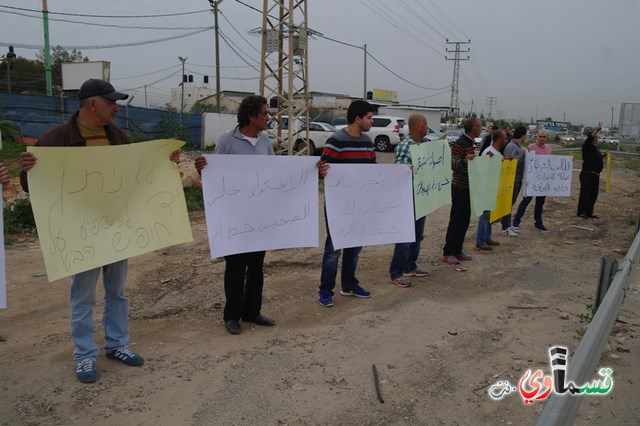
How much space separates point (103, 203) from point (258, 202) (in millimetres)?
1247

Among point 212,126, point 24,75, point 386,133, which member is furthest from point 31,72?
point 386,133

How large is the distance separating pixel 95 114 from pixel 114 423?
188 centimetres

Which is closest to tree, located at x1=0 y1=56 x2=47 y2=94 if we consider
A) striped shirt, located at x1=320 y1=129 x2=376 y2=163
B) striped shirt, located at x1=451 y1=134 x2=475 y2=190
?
striped shirt, located at x1=451 y1=134 x2=475 y2=190

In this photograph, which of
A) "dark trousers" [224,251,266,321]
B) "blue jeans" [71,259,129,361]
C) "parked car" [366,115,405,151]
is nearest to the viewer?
"blue jeans" [71,259,129,361]

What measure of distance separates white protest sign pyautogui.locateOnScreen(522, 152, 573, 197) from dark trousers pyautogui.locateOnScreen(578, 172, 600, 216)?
996 millimetres

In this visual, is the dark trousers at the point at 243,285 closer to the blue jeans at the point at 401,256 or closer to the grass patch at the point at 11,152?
the blue jeans at the point at 401,256

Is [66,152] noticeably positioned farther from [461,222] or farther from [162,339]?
[461,222]

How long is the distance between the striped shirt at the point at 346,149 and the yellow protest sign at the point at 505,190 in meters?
3.21

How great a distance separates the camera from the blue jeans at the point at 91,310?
11.0ft

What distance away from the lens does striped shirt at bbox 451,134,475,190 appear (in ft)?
20.9

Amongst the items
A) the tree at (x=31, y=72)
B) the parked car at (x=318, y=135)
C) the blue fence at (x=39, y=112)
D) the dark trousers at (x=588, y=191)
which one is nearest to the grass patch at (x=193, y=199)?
the dark trousers at (x=588, y=191)

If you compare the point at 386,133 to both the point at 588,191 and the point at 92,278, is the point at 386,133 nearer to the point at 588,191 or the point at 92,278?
the point at 588,191

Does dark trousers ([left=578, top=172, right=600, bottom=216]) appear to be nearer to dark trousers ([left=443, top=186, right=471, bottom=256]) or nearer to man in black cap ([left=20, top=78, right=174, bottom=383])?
dark trousers ([left=443, top=186, right=471, bottom=256])

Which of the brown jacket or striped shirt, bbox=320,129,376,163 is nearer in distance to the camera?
the brown jacket
